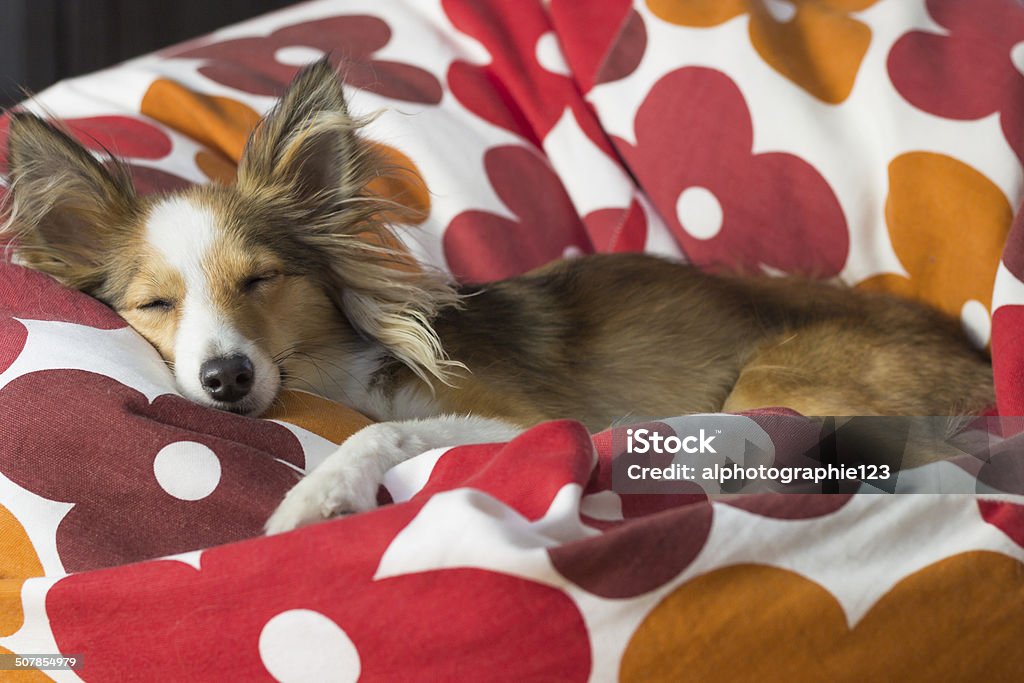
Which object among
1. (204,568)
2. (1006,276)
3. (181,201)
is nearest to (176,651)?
(204,568)

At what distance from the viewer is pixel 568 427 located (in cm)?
141

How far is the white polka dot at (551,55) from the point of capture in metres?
2.78

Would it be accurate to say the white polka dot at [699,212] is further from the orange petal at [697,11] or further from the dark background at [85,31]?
the dark background at [85,31]

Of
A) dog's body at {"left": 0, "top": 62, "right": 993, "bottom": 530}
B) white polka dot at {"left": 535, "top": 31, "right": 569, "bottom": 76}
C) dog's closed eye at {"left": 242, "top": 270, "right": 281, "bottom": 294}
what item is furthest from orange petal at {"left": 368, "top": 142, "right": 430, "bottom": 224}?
dog's closed eye at {"left": 242, "top": 270, "right": 281, "bottom": 294}

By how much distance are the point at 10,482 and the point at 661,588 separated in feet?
3.14

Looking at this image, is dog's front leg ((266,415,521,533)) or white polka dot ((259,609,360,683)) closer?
white polka dot ((259,609,360,683))

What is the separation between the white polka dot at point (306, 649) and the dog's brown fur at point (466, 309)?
679mm

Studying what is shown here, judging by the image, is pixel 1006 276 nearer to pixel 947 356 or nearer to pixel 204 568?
pixel 947 356

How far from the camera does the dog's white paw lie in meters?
1.38

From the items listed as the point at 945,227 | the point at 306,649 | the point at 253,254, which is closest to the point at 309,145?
the point at 253,254

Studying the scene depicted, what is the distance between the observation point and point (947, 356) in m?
2.24

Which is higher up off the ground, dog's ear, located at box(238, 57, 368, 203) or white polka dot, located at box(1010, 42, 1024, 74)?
white polka dot, located at box(1010, 42, 1024, 74)

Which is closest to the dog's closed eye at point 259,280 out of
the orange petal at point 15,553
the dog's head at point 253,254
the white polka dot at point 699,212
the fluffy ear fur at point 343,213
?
the dog's head at point 253,254
